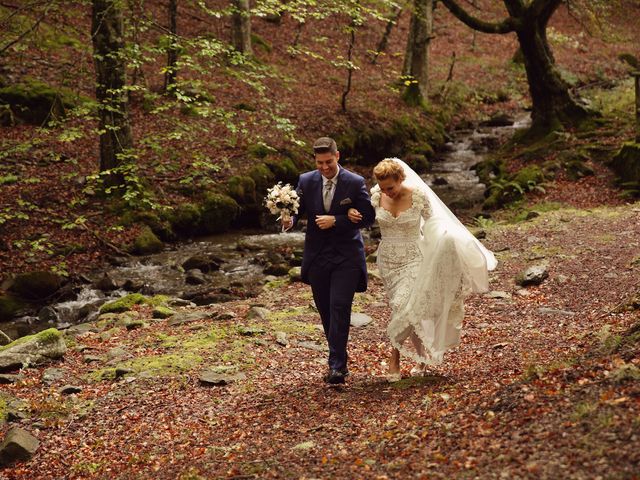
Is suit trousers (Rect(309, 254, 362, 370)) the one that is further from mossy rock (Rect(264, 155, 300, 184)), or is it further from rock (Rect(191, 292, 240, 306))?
mossy rock (Rect(264, 155, 300, 184))

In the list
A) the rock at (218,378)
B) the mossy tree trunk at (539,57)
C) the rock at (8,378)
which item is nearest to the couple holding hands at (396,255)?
the rock at (218,378)

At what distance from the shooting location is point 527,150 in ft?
71.7

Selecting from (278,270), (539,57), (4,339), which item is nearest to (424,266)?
(4,339)

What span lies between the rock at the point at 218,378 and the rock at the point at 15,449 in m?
2.02

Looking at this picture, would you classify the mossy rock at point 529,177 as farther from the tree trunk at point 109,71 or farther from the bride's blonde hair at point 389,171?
the bride's blonde hair at point 389,171

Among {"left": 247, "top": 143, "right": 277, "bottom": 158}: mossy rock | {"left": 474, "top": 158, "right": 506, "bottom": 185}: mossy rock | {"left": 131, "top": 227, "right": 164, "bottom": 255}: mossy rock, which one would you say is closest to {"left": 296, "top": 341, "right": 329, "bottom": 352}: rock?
{"left": 131, "top": 227, "right": 164, "bottom": 255}: mossy rock

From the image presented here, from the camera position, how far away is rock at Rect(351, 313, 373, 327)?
10.4 m

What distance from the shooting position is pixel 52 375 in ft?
28.3

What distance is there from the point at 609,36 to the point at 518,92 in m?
9.63

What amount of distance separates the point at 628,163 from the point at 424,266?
13201 mm

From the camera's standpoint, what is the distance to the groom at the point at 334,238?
22.9 feet

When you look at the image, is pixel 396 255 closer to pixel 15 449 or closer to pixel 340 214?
pixel 340 214

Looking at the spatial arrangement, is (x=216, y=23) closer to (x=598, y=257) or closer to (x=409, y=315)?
(x=598, y=257)

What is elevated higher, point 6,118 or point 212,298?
point 6,118
